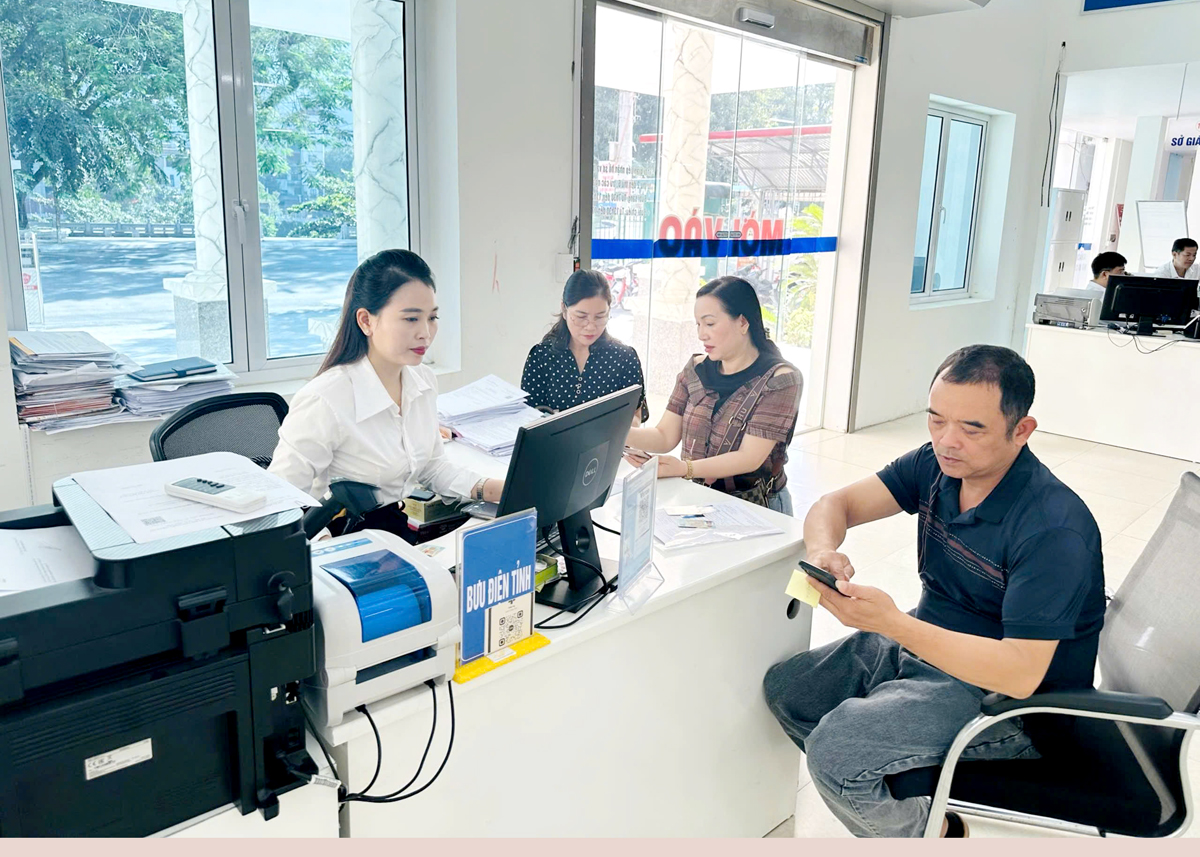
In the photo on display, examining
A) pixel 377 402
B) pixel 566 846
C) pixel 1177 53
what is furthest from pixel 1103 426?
pixel 566 846

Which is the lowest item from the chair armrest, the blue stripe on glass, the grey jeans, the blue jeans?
the grey jeans

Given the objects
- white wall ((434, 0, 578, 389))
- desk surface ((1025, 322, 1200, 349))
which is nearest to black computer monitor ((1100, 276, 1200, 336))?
desk surface ((1025, 322, 1200, 349))

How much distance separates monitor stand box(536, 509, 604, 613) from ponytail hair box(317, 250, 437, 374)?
77 cm

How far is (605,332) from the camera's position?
331 cm

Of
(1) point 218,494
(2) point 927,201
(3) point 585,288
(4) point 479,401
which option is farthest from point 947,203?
(1) point 218,494

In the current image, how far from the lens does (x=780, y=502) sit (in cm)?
271

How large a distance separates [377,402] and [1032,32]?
6951 millimetres

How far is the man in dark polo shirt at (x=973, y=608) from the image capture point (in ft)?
5.09

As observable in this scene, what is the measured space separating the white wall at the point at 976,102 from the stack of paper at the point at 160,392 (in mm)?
4561

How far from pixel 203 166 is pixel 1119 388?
5.72 meters

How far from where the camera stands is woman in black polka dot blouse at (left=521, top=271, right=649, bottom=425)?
10.4 feet

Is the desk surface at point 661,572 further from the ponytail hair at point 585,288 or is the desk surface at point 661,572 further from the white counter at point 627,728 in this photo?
the ponytail hair at point 585,288

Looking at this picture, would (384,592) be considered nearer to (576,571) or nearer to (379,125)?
(576,571)

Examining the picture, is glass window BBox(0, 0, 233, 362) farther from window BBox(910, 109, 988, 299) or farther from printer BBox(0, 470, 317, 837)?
window BBox(910, 109, 988, 299)
